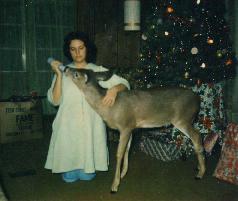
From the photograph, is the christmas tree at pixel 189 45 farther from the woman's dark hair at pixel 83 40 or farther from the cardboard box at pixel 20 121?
the cardboard box at pixel 20 121

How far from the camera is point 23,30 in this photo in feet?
25.4

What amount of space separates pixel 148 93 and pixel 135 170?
3.81 feet

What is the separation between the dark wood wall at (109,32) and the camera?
23.9ft

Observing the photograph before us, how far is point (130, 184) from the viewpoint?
397cm

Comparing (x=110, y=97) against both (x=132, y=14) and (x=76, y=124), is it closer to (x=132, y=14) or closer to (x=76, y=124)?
(x=76, y=124)

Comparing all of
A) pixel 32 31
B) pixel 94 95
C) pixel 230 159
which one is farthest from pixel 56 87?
pixel 32 31

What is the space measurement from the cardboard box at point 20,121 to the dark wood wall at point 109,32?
1828mm

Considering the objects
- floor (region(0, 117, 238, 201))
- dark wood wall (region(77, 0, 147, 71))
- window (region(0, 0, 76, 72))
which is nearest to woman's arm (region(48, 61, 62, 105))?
floor (region(0, 117, 238, 201))

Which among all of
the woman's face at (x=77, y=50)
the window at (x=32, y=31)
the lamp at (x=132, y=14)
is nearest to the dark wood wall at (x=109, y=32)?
the window at (x=32, y=31)

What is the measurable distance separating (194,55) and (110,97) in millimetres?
1974

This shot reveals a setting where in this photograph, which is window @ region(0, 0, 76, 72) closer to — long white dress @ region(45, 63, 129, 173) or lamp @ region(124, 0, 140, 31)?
lamp @ region(124, 0, 140, 31)

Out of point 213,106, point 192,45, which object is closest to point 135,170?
point 213,106

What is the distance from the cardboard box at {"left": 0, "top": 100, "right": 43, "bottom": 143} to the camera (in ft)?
19.6

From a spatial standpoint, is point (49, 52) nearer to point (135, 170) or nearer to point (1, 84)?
point (1, 84)
